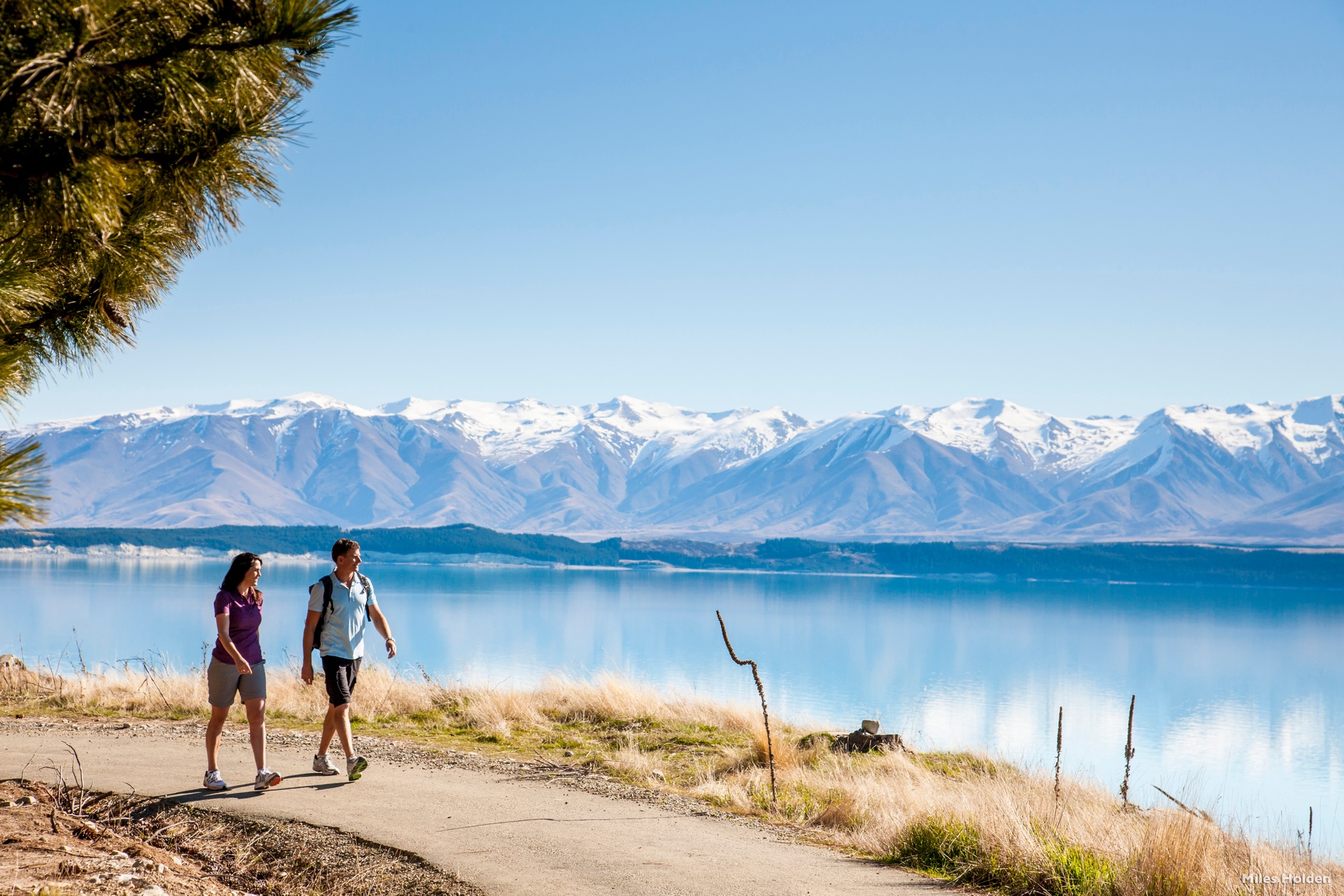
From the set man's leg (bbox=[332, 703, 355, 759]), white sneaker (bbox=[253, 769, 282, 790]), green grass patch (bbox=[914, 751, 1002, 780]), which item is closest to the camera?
white sneaker (bbox=[253, 769, 282, 790])

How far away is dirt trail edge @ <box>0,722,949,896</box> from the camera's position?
571cm

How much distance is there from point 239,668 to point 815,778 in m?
4.85

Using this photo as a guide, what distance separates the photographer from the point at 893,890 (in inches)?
223

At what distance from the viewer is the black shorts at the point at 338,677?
24.5ft

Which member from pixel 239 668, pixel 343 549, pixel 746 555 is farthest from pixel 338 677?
pixel 746 555

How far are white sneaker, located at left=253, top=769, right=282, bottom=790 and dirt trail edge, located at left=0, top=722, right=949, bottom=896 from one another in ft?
0.17

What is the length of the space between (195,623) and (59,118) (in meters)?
50.1

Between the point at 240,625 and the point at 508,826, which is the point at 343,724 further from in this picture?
the point at 508,826

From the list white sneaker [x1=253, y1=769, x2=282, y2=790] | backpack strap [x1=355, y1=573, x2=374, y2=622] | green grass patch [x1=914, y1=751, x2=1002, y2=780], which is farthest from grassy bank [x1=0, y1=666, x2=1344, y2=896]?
white sneaker [x1=253, y1=769, x2=282, y2=790]

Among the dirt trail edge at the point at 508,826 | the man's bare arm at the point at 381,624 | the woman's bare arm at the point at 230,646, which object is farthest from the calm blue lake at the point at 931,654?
the woman's bare arm at the point at 230,646

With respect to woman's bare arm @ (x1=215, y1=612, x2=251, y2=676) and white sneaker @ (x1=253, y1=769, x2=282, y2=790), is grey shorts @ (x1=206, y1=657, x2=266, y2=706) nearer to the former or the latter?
woman's bare arm @ (x1=215, y1=612, x2=251, y2=676)

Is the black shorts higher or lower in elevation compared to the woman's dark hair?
lower

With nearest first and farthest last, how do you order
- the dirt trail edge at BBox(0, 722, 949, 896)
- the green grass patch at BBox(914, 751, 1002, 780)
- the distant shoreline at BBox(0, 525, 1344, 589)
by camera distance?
1. the dirt trail edge at BBox(0, 722, 949, 896)
2. the green grass patch at BBox(914, 751, 1002, 780)
3. the distant shoreline at BBox(0, 525, 1344, 589)

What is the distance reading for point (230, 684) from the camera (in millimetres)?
7098
